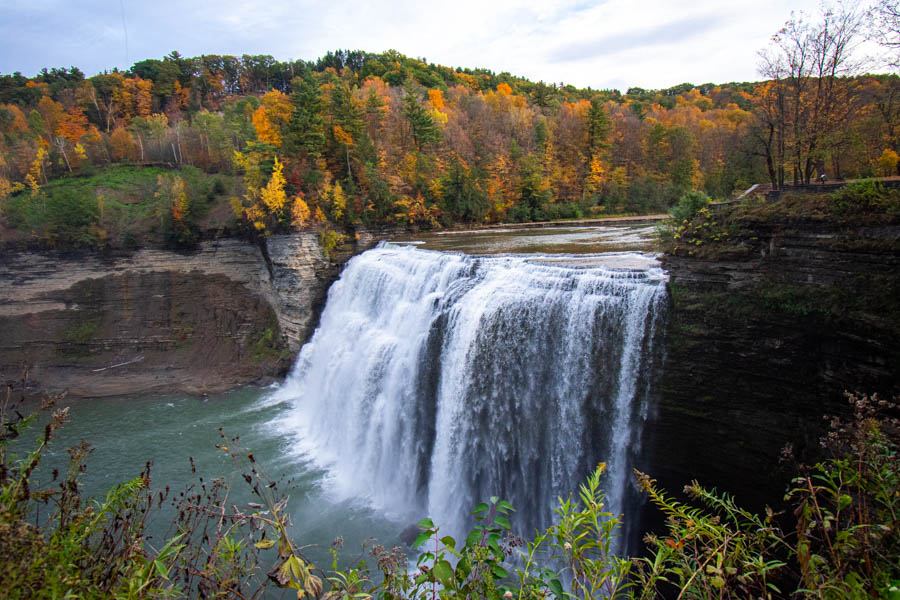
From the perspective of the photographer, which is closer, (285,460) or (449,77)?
(285,460)

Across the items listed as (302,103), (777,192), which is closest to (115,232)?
(302,103)

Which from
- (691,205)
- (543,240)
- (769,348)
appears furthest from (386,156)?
(769,348)

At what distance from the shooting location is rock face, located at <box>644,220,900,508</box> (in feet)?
22.6

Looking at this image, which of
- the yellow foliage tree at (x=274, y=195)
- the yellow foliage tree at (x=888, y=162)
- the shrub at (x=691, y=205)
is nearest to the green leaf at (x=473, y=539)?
the shrub at (x=691, y=205)

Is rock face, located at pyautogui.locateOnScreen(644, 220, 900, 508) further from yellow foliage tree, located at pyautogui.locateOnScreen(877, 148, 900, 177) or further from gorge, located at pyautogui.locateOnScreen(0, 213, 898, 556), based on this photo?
yellow foliage tree, located at pyautogui.locateOnScreen(877, 148, 900, 177)

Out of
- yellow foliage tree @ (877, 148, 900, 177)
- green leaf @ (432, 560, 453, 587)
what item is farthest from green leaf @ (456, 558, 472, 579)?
yellow foliage tree @ (877, 148, 900, 177)

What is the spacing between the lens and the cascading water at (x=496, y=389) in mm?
9289

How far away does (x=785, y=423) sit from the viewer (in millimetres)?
7598

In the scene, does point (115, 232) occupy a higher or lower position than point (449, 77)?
lower

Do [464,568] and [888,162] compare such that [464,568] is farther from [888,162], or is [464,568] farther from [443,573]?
[888,162]

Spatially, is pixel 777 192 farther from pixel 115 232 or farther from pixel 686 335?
pixel 115 232

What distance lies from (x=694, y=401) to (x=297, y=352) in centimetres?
1747

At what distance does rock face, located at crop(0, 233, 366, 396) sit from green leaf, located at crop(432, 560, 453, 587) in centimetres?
1955

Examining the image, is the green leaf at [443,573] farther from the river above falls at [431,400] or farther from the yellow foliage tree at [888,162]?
the yellow foliage tree at [888,162]
